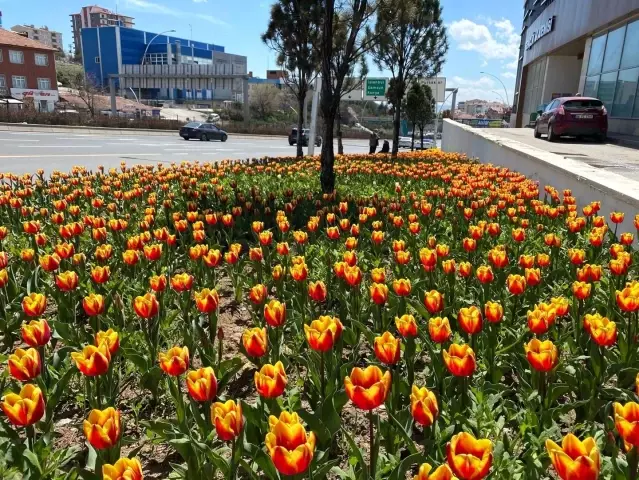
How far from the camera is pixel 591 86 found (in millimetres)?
23391

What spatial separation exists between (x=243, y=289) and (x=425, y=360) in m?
1.63

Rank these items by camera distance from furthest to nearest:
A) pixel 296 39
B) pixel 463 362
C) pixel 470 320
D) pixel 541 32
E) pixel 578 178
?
pixel 541 32 < pixel 296 39 < pixel 578 178 < pixel 470 320 < pixel 463 362

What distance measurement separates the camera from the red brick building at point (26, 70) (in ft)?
197

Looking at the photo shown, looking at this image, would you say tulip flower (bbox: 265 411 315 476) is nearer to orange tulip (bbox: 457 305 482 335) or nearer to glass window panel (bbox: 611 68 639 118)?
orange tulip (bbox: 457 305 482 335)

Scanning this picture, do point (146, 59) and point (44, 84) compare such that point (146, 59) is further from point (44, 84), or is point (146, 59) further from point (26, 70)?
point (26, 70)

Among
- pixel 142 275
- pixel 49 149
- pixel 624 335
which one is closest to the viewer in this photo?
pixel 624 335

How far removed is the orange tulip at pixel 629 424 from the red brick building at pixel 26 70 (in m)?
67.3

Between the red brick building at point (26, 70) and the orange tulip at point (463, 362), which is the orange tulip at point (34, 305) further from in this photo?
the red brick building at point (26, 70)

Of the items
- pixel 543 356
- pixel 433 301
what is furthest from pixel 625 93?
pixel 543 356

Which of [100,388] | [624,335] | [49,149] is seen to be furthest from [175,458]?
[49,149]

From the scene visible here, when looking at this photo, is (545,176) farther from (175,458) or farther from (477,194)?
(175,458)

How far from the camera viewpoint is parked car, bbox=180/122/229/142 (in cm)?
3506

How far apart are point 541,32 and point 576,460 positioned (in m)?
35.2

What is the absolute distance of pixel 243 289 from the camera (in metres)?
3.98
